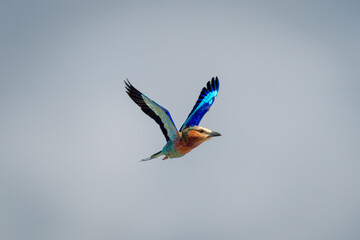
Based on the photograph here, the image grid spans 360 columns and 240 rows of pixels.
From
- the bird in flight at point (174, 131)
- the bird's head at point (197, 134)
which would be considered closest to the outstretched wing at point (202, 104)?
the bird in flight at point (174, 131)

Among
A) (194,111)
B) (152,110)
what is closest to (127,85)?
(152,110)

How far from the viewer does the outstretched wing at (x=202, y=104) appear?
19.9m

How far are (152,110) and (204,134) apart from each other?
2.43 meters

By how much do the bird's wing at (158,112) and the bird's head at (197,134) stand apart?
0.65 meters

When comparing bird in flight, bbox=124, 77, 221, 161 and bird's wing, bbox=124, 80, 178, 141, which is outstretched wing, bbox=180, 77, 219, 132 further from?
bird's wing, bbox=124, 80, 178, 141

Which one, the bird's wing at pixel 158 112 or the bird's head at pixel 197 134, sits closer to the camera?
the bird's head at pixel 197 134

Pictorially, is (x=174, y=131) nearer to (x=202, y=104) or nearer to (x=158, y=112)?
(x=158, y=112)

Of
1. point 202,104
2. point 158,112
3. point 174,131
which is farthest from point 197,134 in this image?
point 202,104

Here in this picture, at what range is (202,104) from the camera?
2117cm

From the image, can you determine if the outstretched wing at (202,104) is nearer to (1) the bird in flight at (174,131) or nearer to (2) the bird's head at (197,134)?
(1) the bird in flight at (174,131)

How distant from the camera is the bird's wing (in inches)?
733

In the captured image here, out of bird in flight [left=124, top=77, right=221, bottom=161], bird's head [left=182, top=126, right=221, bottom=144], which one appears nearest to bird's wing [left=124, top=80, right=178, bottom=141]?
bird in flight [left=124, top=77, right=221, bottom=161]

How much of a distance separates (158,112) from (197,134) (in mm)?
1870

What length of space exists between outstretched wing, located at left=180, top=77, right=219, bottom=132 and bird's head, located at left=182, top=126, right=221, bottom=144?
→ 129cm
